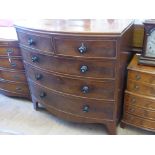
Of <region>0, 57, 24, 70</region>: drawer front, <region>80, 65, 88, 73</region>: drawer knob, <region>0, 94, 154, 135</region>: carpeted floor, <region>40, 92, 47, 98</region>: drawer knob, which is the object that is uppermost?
<region>80, 65, 88, 73</region>: drawer knob

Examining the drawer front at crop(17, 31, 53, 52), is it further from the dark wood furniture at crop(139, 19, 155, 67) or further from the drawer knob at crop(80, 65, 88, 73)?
the dark wood furniture at crop(139, 19, 155, 67)

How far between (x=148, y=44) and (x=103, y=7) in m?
0.56

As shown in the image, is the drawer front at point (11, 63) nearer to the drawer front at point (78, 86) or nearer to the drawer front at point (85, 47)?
the drawer front at point (78, 86)

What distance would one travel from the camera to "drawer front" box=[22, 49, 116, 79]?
4.44 ft

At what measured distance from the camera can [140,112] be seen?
5.20 ft

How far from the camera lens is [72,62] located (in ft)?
4.66

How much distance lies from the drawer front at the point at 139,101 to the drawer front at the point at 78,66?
0.32 m

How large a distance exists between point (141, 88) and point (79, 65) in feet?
1.72

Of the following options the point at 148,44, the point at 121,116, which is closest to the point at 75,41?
the point at 148,44

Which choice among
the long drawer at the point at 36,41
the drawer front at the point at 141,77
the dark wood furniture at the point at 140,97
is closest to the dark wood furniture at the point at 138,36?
the dark wood furniture at the point at 140,97

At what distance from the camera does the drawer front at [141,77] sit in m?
1.43

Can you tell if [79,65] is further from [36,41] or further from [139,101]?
[139,101]

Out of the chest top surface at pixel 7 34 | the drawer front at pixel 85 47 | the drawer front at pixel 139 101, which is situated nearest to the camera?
the drawer front at pixel 85 47

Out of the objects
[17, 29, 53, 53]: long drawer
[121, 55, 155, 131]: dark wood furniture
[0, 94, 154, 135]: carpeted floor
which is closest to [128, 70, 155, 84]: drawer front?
[121, 55, 155, 131]: dark wood furniture
